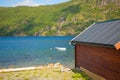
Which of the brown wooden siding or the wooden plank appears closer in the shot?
the brown wooden siding

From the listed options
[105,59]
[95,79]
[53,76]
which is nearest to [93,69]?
[95,79]

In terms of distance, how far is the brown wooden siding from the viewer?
15.9 m

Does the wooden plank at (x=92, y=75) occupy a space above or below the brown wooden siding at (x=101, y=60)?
below

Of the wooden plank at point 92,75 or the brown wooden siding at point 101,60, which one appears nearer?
the brown wooden siding at point 101,60

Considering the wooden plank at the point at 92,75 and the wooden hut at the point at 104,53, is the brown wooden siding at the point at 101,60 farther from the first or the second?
the wooden plank at the point at 92,75

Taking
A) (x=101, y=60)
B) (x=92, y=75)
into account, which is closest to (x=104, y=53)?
(x=101, y=60)

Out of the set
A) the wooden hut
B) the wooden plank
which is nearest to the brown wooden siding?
the wooden hut

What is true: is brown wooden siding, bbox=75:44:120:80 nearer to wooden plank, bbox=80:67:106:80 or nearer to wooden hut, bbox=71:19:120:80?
wooden hut, bbox=71:19:120:80

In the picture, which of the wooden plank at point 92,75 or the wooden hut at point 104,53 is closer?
the wooden hut at point 104,53

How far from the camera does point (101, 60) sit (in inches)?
709

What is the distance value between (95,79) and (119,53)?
16.0 ft

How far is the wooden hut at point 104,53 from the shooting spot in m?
15.9

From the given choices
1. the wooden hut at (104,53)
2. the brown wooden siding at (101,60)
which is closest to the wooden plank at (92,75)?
the wooden hut at (104,53)

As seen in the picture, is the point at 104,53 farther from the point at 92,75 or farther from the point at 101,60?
the point at 92,75
